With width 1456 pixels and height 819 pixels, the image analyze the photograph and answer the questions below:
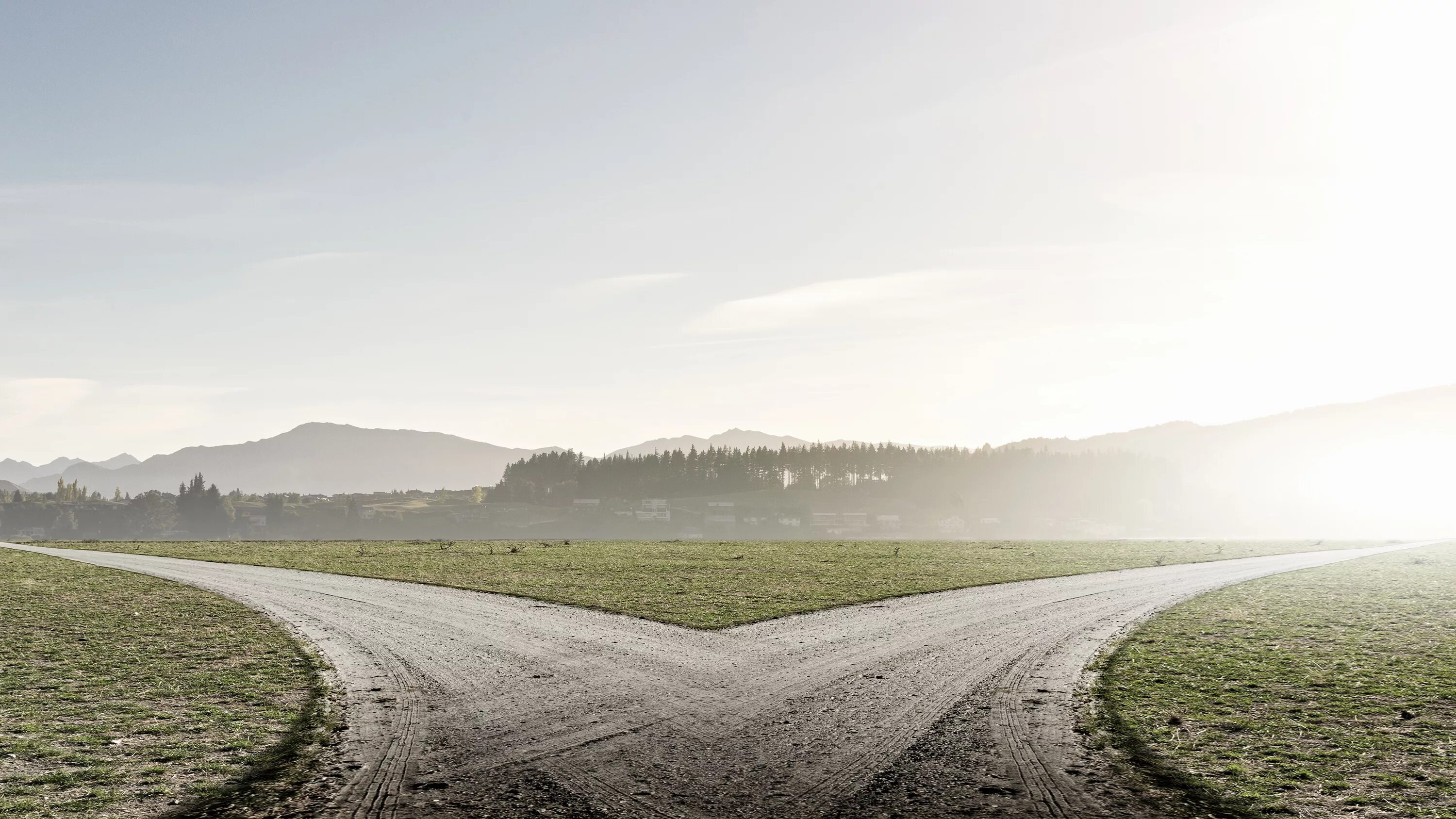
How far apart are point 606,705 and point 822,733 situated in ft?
11.4

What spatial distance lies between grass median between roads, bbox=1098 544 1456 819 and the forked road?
3.83 feet

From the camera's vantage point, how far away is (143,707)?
39.2ft

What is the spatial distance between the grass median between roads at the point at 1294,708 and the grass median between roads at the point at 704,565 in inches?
376

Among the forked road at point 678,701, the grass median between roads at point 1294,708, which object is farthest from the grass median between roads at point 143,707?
the grass median between roads at point 1294,708

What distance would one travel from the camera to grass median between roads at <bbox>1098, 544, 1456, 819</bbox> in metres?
8.55

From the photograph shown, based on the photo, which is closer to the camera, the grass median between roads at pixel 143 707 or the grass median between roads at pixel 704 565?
the grass median between roads at pixel 143 707

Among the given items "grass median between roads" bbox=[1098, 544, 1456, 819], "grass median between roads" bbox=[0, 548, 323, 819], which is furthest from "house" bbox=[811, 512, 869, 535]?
"grass median between roads" bbox=[0, 548, 323, 819]

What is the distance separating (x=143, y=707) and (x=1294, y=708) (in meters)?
17.4

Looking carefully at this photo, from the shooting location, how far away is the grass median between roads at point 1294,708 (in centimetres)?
855

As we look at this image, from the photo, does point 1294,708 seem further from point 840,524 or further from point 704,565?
point 840,524

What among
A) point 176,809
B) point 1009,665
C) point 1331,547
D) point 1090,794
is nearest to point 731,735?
point 1090,794

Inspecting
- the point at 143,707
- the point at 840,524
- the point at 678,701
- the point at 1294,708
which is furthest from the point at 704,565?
the point at 840,524

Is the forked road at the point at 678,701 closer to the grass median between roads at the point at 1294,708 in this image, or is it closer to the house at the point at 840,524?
the grass median between roads at the point at 1294,708

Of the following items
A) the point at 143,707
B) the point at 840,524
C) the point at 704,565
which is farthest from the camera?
the point at 840,524
